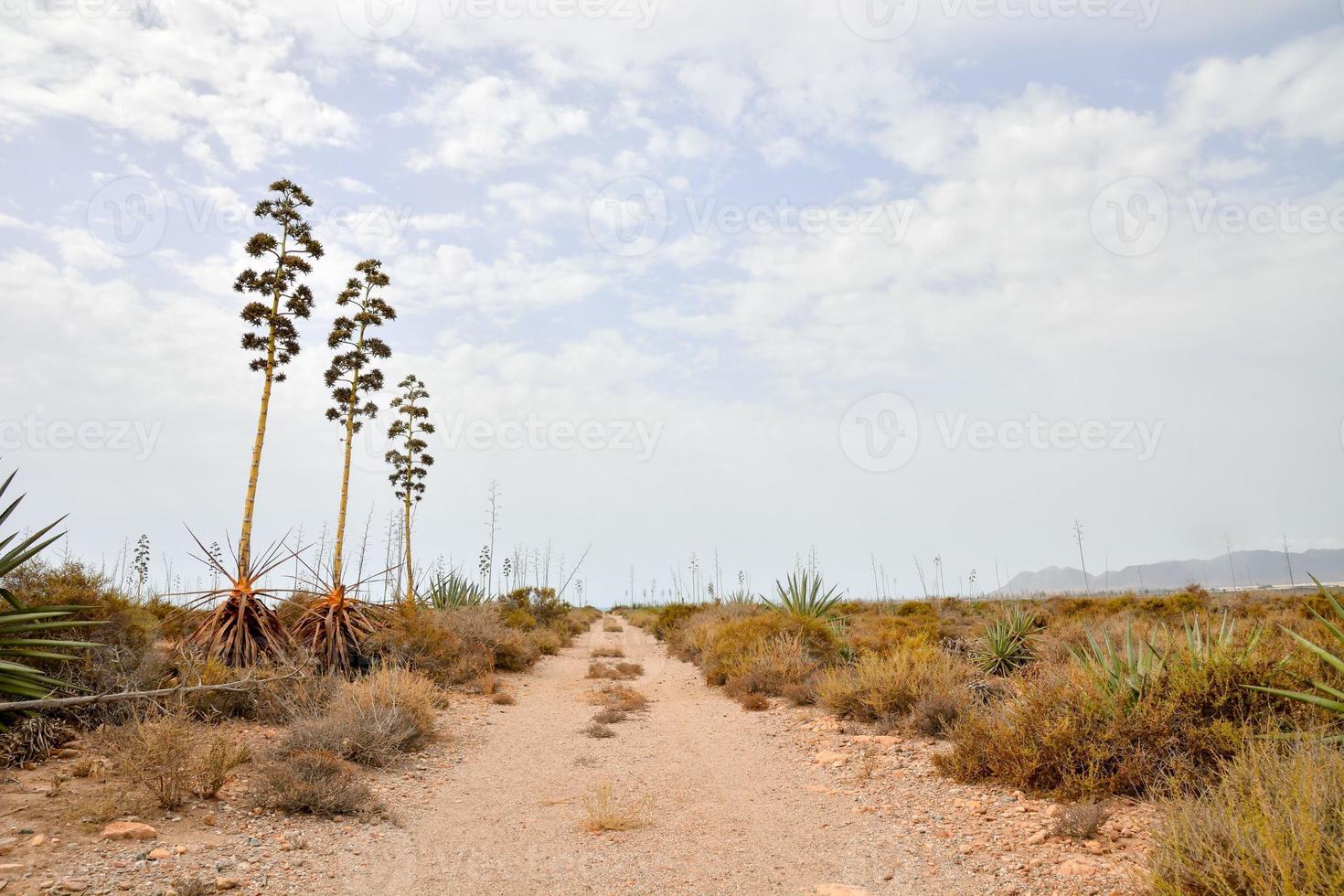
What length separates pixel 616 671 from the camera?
17.1 metres

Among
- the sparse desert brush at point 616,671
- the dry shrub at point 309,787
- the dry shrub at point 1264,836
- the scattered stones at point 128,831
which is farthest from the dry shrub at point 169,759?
the sparse desert brush at point 616,671

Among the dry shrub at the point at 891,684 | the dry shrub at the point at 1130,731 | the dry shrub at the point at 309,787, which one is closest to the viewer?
the dry shrub at the point at 1130,731

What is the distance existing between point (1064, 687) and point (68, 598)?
10.7 metres

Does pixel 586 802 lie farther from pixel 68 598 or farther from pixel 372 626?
pixel 372 626

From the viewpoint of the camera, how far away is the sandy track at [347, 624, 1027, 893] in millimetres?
5055

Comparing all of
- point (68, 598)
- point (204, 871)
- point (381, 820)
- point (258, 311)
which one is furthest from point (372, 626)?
point (204, 871)

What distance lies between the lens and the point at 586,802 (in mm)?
6875

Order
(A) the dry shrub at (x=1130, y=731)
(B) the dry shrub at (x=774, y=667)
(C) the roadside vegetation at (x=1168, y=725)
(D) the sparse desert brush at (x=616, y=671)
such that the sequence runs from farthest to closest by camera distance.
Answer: (D) the sparse desert brush at (x=616, y=671), (B) the dry shrub at (x=774, y=667), (A) the dry shrub at (x=1130, y=731), (C) the roadside vegetation at (x=1168, y=725)

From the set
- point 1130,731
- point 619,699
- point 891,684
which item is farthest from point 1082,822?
point 619,699

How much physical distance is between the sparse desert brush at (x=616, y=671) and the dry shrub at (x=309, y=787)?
9.83 metres

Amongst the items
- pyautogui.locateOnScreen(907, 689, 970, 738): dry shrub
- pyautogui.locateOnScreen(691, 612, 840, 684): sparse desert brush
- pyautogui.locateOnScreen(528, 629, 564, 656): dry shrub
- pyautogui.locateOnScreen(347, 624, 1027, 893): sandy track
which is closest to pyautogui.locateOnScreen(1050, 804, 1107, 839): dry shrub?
pyautogui.locateOnScreen(347, 624, 1027, 893): sandy track

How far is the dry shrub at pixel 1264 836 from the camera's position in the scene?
3359mm

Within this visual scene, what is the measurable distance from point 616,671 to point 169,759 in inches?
472

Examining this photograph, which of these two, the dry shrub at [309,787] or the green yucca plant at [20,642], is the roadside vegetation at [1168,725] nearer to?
the dry shrub at [309,787]
